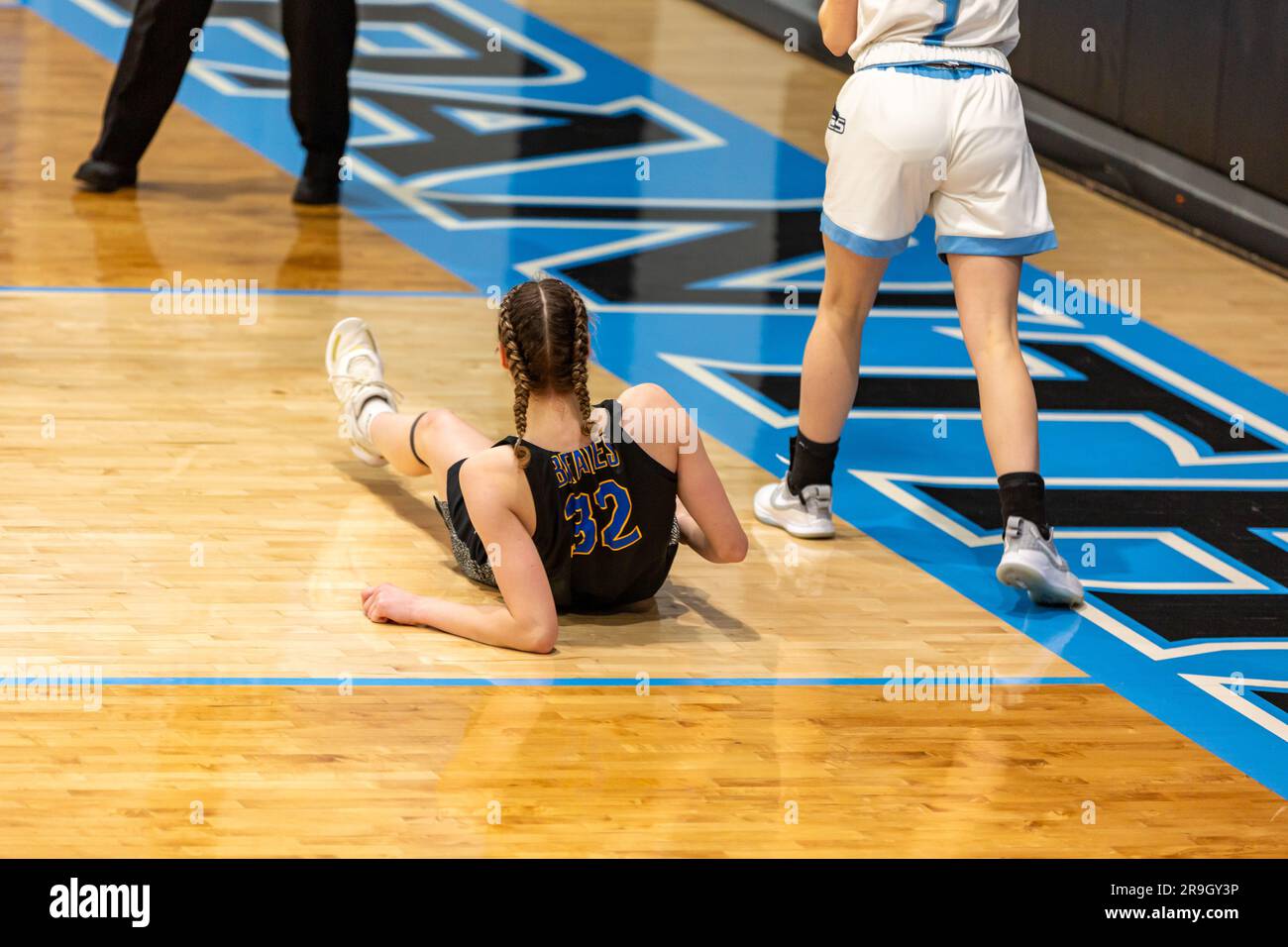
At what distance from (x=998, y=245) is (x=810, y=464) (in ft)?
2.14

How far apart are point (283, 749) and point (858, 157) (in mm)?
1697

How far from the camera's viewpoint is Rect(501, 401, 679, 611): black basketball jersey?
12.1 ft

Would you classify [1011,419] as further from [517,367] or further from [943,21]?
[517,367]

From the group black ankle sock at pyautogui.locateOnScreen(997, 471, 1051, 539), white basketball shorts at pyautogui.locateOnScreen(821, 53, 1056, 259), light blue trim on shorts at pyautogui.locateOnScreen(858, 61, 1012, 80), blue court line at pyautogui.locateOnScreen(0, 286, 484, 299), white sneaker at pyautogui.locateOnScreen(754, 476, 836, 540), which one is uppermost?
light blue trim on shorts at pyautogui.locateOnScreen(858, 61, 1012, 80)

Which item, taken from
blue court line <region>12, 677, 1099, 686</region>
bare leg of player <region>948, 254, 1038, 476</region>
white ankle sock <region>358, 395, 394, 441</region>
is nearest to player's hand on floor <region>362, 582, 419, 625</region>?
blue court line <region>12, 677, 1099, 686</region>

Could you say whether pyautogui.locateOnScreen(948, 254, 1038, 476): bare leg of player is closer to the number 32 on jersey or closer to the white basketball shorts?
the white basketball shorts

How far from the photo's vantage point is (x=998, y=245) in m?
4.09

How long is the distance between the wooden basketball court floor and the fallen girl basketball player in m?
0.08

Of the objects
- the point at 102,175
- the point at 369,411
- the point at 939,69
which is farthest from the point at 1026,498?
the point at 102,175

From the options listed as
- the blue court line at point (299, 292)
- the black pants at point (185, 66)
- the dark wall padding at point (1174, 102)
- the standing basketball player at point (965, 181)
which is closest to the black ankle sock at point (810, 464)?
the standing basketball player at point (965, 181)

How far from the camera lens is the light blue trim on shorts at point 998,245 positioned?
4.09 metres

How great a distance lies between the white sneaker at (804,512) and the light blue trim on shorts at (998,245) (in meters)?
0.63

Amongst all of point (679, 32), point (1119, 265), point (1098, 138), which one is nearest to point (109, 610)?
point (1119, 265)

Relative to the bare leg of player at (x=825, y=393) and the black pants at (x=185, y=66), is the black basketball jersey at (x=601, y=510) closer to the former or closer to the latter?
the bare leg of player at (x=825, y=393)
